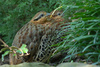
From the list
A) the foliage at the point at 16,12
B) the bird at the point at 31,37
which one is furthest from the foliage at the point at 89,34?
the foliage at the point at 16,12

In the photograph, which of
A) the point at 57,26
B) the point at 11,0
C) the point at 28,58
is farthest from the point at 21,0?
the point at 28,58

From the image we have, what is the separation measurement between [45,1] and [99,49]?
3.87m

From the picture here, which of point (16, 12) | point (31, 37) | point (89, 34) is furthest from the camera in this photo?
point (16, 12)

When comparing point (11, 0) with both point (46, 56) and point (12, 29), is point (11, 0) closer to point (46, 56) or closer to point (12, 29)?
point (12, 29)

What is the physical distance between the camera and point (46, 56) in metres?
3.93

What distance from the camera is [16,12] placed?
5574 mm

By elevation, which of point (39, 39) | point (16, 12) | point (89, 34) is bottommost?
point (39, 39)

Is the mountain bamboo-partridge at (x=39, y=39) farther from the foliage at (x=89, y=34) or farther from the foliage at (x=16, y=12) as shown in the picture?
the foliage at (x=89, y=34)

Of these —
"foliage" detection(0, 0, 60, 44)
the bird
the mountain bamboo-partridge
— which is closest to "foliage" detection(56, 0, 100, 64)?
the mountain bamboo-partridge

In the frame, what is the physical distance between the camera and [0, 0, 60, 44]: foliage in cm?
548

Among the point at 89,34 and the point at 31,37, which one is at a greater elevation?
the point at 89,34

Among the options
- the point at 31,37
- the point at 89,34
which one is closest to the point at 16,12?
the point at 31,37

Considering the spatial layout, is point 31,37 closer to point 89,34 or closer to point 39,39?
point 39,39

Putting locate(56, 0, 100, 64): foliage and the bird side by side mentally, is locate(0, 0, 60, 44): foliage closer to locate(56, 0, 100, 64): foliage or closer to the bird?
the bird
